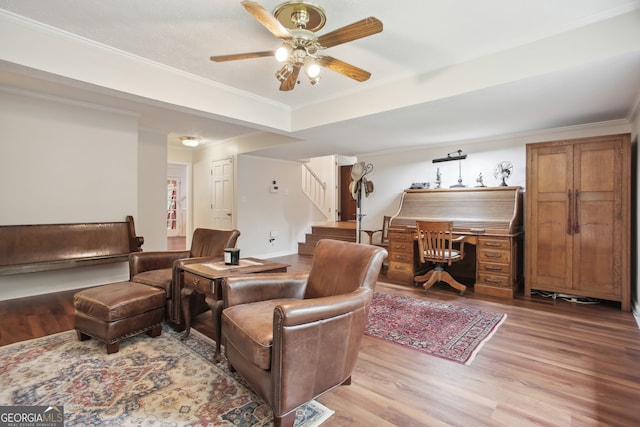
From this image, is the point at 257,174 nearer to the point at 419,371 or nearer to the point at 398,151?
the point at 398,151

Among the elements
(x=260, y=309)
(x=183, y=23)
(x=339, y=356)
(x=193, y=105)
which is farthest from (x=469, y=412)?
(x=193, y=105)

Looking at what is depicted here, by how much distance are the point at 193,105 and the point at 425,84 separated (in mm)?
2335

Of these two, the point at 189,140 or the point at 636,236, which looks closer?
the point at 636,236

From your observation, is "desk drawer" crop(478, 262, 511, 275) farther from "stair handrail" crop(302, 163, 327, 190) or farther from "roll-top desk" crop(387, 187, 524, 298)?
"stair handrail" crop(302, 163, 327, 190)

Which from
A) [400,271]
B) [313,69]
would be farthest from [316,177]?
[313,69]

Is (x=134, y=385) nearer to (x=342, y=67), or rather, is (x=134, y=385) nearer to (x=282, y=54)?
(x=282, y=54)

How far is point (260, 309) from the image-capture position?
191cm

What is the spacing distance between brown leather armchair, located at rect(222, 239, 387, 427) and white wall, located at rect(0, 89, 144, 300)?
3.23 meters

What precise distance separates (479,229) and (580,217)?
1.02 meters

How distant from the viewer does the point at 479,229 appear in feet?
13.1

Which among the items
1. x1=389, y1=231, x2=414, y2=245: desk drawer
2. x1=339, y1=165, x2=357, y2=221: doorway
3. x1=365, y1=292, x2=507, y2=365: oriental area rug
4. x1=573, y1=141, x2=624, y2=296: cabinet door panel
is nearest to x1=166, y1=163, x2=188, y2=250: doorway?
x1=339, y1=165, x2=357, y2=221: doorway

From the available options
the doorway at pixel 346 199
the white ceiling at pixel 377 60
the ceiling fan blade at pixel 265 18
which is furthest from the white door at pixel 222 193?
the ceiling fan blade at pixel 265 18

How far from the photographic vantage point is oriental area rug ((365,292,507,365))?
2.42 metres

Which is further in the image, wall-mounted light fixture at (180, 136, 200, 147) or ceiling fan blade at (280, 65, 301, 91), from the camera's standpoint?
wall-mounted light fixture at (180, 136, 200, 147)
